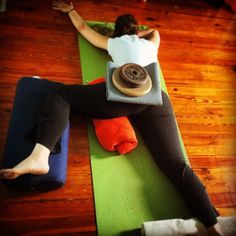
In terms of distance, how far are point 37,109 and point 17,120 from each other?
0.12 metres

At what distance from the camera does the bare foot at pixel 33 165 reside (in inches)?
47.8

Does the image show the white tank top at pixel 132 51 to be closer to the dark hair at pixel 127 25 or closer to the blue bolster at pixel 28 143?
the dark hair at pixel 127 25

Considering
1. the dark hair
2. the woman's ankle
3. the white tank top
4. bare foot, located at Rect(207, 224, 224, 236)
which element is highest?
A: the dark hair

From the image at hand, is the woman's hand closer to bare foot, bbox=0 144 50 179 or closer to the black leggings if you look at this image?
the black leggings

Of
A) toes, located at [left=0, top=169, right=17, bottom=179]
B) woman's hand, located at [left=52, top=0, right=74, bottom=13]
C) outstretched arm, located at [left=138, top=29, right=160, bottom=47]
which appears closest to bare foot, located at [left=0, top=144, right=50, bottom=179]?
toes, located at [left=0, top=169, right=17, bottom=179]

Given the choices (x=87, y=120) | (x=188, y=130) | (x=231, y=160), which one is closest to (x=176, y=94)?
(x=188, y=130)

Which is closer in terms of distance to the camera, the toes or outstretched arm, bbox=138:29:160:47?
the toes

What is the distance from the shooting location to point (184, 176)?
4.85ft

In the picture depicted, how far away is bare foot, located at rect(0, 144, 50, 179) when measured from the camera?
3.99ft

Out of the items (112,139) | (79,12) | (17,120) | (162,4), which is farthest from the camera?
(162,4)

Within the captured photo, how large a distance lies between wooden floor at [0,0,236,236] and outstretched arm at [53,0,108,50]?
0.06 m

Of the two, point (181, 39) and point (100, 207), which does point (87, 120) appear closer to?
point (100, 207)

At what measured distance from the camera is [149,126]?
1634 millimetres

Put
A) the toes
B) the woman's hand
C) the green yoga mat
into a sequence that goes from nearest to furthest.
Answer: the toes, the green yoga mat, the woman's hand
